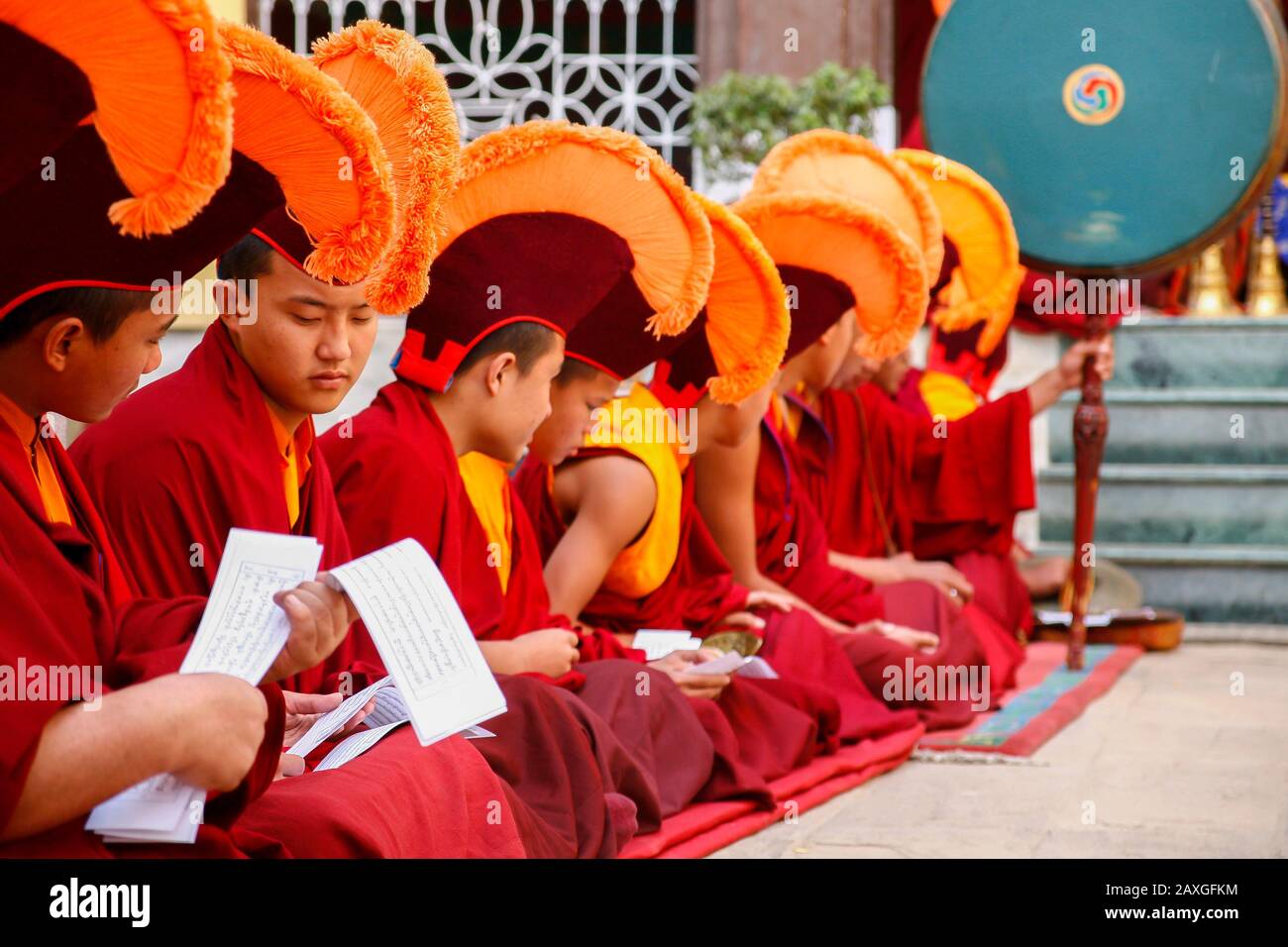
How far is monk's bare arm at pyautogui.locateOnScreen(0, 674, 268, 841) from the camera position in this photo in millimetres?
1824

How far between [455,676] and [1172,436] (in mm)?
6451

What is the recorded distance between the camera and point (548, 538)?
13.5 ft

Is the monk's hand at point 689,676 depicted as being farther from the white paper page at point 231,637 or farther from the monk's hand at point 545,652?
the white paper page at point 231,637

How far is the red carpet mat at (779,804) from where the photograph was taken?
3.28 meters

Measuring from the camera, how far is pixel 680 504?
14.0 feet

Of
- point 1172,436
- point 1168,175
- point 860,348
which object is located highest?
point 1168,175

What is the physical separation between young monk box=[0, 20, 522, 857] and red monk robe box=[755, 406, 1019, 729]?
9.24 ft

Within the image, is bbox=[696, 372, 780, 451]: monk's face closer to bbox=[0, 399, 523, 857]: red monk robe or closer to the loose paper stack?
bbox=[0, 399, 523, 857]: red monk robe

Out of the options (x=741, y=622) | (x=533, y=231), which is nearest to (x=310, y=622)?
(x=533, y=231)

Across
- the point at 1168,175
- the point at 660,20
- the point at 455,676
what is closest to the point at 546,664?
the point at 455,676

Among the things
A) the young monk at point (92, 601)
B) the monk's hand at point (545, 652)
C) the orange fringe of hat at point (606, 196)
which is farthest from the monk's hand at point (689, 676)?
the young monk at point (92, 601)

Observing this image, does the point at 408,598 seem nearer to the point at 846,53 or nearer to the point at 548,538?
the point at 548,538

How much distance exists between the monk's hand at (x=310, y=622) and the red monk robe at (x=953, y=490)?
157 inches

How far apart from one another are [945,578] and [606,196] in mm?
2855
